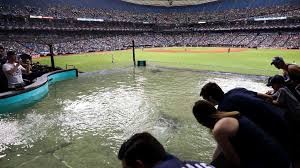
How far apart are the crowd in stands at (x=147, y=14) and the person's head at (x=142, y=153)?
204 feet

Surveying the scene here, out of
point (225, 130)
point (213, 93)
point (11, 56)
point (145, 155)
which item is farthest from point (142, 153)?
point (11, 56)

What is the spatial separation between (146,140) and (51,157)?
19.4ft

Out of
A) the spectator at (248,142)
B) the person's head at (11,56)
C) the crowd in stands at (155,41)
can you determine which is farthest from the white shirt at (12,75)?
the crowd in stands at (155,41)

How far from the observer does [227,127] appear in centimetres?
282

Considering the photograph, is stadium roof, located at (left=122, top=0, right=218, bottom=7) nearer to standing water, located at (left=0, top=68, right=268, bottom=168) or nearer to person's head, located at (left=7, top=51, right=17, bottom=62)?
standing water, located at (left=0, top=68, right=268, bottom=168)

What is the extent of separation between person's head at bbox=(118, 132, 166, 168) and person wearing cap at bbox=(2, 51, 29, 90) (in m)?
10.0

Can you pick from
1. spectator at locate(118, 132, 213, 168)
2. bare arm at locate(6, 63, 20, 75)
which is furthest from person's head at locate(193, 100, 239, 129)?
bare arm at locate(6, 63, 20, 75)

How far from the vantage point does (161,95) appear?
46.0 ft

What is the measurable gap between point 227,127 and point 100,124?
744cm

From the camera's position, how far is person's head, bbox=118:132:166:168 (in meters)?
2.04

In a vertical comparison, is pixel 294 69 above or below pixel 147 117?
above

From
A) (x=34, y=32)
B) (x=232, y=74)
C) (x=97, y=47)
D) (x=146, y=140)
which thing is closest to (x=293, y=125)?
(x=146, y=140)

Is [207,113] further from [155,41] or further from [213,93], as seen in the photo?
[155,41]

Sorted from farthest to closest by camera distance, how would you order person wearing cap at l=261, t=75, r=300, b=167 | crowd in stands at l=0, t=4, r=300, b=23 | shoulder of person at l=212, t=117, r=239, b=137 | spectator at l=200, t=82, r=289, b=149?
crowd in stands at l=0, t=4, r=300, b=23, person wearing cap at l=261, t=75, r=300, b=167, spectator at l=200, t=82, r=289, b=149, shoulder of person at l=212, t=117, r=239, b=137
